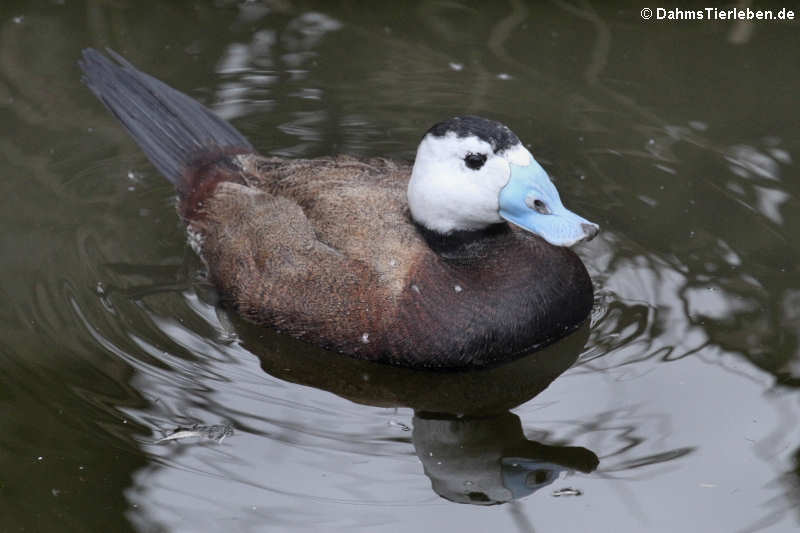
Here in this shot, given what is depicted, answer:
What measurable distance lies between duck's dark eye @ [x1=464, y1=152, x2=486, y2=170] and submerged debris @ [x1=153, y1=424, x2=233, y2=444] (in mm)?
1259

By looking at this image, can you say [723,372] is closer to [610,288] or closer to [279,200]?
[610,288]

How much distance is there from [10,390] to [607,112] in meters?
3.31

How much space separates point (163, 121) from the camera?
5395 millimetres

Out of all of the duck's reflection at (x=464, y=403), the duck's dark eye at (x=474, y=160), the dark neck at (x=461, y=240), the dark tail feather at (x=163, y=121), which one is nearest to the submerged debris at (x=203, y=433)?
the duck's reflection at (x=464, y=403)

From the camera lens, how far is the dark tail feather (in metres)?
5.37

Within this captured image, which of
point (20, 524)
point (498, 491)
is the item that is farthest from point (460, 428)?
point (20, 524)

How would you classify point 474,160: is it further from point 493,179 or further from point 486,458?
point 486,458

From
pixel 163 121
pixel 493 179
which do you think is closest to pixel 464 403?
pixel 493 179

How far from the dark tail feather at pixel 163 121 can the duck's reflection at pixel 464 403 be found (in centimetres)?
91

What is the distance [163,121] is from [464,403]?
1893 mm

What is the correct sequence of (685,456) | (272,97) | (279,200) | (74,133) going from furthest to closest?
(272,97)
(74,133)
(279,200)
(685,456)

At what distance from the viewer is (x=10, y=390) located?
14.6ft

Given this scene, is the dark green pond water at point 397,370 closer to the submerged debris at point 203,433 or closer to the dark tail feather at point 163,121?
the submerged debris at point 203,433

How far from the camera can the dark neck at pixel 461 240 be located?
15.4 ft
